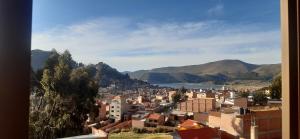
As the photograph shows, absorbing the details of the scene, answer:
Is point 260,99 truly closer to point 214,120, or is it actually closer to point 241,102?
point 241,102

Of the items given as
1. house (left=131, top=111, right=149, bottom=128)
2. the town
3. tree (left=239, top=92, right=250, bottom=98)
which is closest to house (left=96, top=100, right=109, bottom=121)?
the town

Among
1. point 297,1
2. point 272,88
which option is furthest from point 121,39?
point 297,1

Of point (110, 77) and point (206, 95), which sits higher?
point (110, 77)

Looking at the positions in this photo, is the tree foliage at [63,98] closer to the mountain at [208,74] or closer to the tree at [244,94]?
the mountain at [208,74]

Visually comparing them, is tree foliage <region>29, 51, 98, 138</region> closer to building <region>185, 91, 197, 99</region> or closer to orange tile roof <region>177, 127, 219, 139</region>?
orange tile roof <region>177, 127, 219, 139</region>

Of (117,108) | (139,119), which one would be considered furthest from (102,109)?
(139,119)

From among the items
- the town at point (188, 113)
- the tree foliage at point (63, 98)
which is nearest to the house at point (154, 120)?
the town at point (188, 113)
